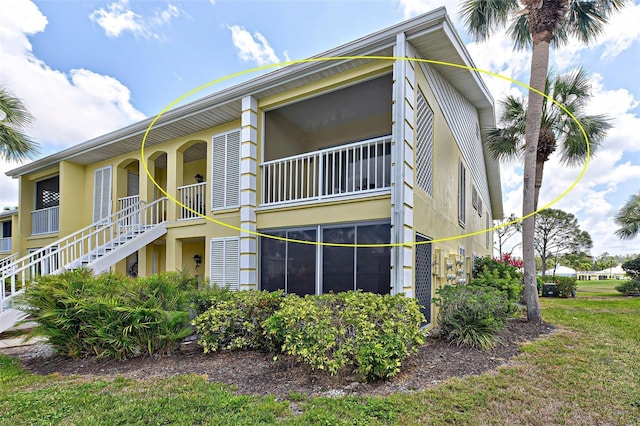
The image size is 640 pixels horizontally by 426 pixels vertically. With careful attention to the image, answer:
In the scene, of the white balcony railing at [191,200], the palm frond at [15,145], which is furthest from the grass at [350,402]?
the palm frond at [15,145]

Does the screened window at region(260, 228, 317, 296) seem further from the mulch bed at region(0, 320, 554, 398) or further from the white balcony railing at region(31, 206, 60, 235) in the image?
the white balcony railing at region(31, 206, 60, 235)

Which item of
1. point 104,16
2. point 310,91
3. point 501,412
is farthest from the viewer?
point 104,16

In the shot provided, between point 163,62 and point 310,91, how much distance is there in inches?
233

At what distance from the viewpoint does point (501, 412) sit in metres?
3.58

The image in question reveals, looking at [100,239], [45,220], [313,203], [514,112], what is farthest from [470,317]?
[45,220]

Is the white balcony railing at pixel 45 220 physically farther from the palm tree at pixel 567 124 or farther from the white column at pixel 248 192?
the palm tree at pixel 567 124

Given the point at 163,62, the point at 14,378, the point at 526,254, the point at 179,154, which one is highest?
the point at 163,62

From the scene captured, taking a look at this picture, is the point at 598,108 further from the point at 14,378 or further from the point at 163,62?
the point at 14,378

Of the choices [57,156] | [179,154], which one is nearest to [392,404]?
[179,154]

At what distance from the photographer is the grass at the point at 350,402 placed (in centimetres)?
342

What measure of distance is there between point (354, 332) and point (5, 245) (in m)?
20.7

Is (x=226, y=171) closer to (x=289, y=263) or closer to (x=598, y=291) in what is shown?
→ (x=289, y=263)

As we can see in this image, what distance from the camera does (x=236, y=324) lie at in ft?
19.1

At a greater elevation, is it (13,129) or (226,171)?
(13,129)
